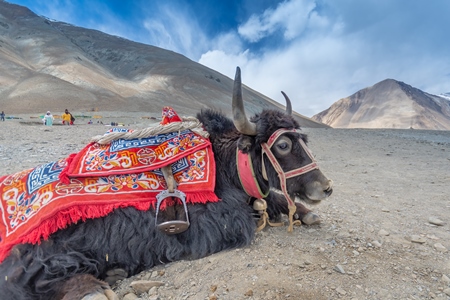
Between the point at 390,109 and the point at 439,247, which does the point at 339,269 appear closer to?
the point at 439,247

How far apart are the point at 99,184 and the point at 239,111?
1.26 metres

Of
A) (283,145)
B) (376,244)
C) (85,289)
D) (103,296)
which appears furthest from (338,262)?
(85,289)

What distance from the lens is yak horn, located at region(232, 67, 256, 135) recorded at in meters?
2.27

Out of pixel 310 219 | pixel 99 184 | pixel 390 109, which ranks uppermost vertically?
pixel 390 109

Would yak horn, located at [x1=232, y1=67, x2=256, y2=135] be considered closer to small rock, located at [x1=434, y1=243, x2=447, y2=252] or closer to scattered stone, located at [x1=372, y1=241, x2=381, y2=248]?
scattered stone, located at [x1=372, y1=241, x2=381, y2=248]

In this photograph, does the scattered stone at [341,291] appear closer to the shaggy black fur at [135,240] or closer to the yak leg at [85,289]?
the shaggy black fur at [135,240]

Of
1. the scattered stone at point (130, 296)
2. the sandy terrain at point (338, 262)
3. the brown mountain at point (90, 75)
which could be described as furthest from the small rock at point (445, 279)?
the brown mountain at point (90, 75)

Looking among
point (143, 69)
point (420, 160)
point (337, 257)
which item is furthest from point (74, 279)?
point (143, 69)

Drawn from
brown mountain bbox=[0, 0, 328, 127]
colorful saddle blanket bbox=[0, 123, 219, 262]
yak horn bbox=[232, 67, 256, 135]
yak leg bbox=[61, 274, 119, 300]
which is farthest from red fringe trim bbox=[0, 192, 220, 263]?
brown mountain bbox=[0, 0, 328, 127]

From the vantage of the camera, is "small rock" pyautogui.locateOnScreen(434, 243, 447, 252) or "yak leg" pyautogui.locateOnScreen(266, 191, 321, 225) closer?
"small rock" pyautogui.locateOnScreen(434, 243, 447, 252)

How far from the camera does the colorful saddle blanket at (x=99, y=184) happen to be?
6.70 ft

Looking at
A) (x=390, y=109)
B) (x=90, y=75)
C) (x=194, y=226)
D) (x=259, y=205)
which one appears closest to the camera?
(x=194, y=226)

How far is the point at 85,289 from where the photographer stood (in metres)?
1.82

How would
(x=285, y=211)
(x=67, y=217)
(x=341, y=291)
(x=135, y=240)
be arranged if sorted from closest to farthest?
(x=341, y=291) → (x=67, y=217) → (x=135, y=240) → (x=285, y=211)
